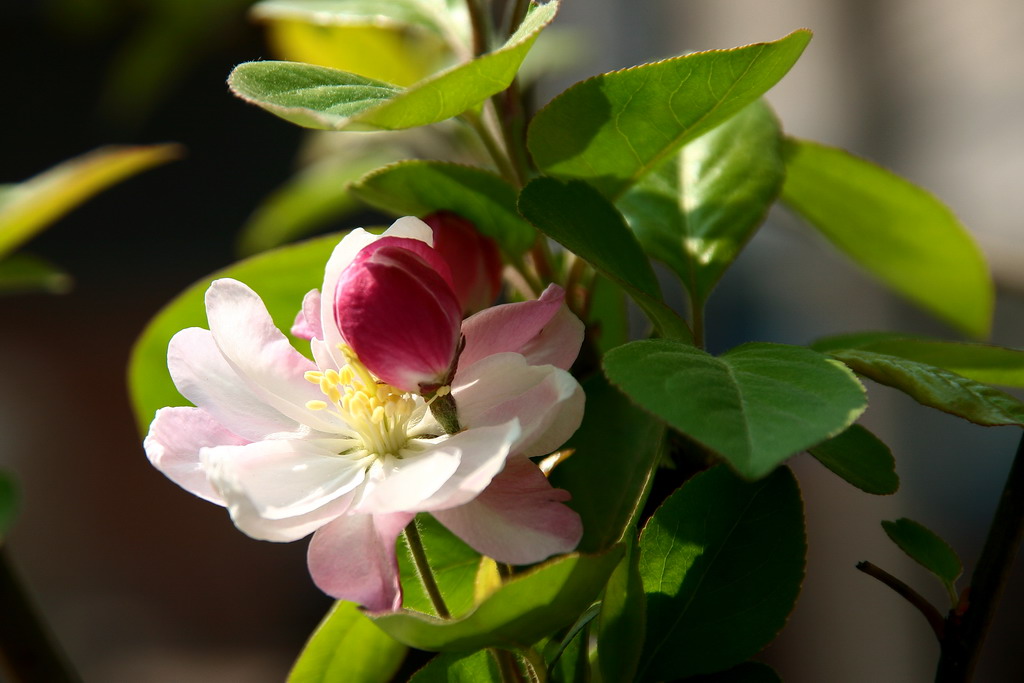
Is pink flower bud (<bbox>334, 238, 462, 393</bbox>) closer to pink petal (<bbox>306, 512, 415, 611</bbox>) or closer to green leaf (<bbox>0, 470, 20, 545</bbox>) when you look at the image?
pink petal (<bbox>306, 512, 415, 611</bbox>)

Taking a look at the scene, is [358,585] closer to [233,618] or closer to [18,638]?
[18,638]

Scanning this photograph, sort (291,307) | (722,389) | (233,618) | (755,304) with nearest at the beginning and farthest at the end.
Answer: (722,389) < (291,307) < (755,304) < (233,618)

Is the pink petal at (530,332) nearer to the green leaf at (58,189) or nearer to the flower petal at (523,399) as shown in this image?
the flower petal at (523,399)

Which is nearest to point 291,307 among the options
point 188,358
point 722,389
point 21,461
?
point 188,358

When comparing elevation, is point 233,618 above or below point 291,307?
below

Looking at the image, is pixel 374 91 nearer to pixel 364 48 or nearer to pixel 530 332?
pixel 530 332

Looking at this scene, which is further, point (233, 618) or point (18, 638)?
point (233, 618)

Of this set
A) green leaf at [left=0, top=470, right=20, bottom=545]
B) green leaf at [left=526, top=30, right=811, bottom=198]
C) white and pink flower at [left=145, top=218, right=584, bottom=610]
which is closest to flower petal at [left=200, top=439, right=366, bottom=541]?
white and pink flower at [left=145, top=218, right=584, bottom=610]

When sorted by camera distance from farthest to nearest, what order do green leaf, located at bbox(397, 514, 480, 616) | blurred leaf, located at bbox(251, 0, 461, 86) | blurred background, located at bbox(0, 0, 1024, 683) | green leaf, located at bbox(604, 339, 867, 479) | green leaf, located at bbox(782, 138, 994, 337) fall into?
blurred background, located at bbox(0, 0, 1024, 683)
blurred leaf, located at bbox(251, 0, 461, 86)
green leaf, located at bbox(782, 138, 994, 337)
green leaf, located at bbox(397, 514, 480, 616)
green leaf, located at bbox(604, 339, 867, 479)
